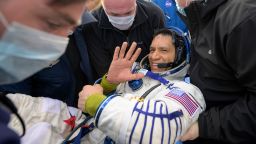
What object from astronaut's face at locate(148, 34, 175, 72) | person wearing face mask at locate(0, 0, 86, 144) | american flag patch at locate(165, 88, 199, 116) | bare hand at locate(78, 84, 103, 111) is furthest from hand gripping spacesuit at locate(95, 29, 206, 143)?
person wearing face mask at locate(0, 0, 86, 144)

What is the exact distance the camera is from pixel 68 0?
95 centimetres

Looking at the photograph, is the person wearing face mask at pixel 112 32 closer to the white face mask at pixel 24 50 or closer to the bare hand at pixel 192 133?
the bare hand at pixel 192 133

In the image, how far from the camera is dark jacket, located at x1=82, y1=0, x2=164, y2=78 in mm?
2479

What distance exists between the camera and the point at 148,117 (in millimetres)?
1729

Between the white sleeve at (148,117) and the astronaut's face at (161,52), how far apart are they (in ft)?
1.40

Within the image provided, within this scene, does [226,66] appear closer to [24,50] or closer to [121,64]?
[121,64]

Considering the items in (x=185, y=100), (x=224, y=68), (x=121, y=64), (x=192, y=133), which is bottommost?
(x=192, y=133)

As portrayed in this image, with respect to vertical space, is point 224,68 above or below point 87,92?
above

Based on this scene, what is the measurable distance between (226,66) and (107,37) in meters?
1.08

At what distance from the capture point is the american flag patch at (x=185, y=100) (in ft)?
5.98

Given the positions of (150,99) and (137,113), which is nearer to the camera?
(137,113)

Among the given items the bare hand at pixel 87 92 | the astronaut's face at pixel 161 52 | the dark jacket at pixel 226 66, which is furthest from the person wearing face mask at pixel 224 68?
the bare hand at pixel 87 92

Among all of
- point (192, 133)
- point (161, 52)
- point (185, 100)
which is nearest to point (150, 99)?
point (185, 100)

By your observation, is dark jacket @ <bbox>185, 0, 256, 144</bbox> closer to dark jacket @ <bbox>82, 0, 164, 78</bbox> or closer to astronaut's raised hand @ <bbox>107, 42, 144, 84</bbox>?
astronaut's raised hand @ <bbox>107, 42, 144, 84</bbox>
